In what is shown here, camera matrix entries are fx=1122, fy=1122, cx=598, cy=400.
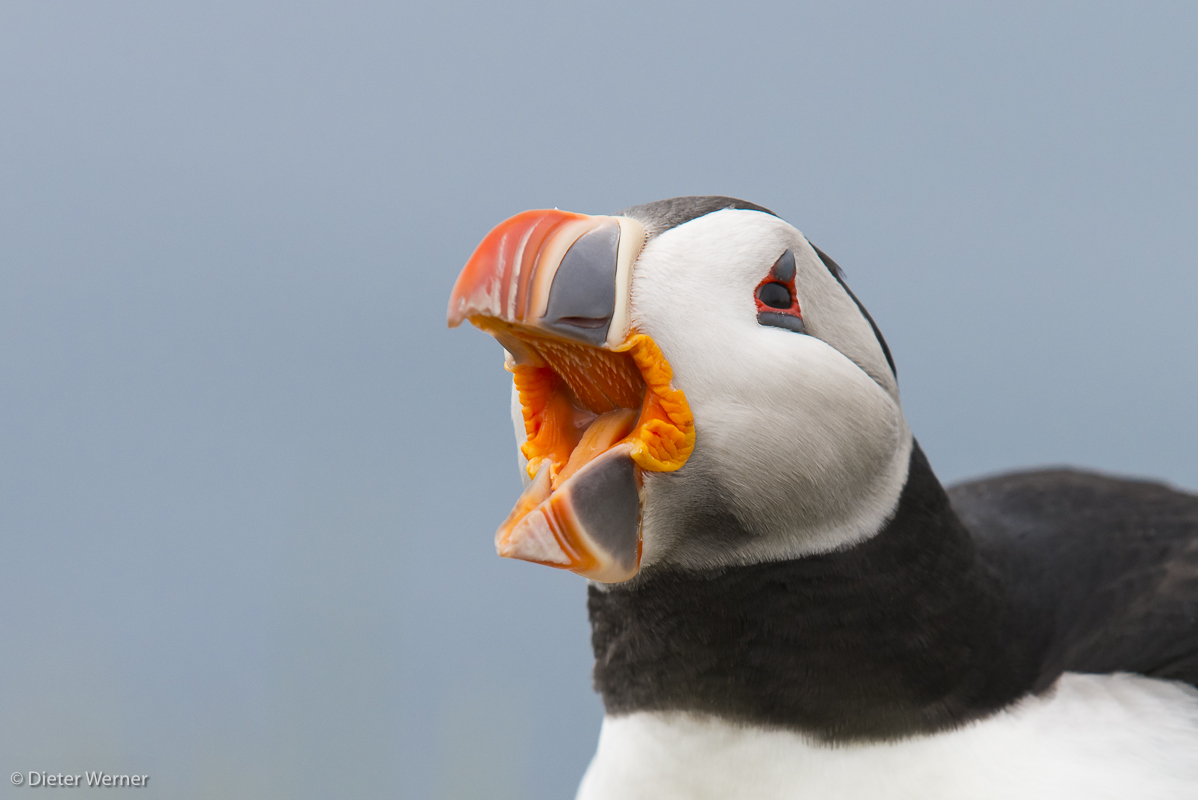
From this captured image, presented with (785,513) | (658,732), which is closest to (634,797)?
(658,732)

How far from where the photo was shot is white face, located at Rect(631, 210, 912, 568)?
140 centimetres

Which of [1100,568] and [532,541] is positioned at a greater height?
[532,541]

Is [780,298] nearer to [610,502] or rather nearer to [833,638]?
[610,502]

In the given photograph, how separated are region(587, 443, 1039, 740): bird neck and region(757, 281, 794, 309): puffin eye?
36 cm

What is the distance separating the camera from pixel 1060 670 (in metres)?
1.81

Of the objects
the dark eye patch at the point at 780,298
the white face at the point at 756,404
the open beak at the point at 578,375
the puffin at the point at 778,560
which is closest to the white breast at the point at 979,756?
the puffin at the point at 778,560

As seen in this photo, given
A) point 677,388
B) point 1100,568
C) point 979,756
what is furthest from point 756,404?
point 1100,568

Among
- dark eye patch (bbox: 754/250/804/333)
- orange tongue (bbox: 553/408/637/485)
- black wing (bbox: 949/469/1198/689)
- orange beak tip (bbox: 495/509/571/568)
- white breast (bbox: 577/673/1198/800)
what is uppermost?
dark eye patch (bbox: 754/250/804/333)

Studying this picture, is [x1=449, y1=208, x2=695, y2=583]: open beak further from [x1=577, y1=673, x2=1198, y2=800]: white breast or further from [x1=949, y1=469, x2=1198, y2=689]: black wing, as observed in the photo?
[x1=949, y1=469, x2=1198, y2=689]: black wing

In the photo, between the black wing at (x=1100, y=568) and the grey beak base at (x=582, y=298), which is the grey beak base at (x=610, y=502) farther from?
the black wing at (x=1100, y=568)

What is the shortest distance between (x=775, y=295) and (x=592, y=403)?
284mm

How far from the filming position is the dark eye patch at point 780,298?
148cm

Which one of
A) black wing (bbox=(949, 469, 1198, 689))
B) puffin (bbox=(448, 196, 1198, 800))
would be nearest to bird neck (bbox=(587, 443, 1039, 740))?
puffin (bbox=(448, 196, 1198, 800))

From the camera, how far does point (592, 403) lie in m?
1.49
